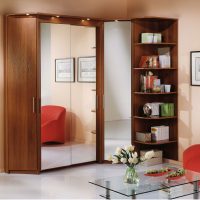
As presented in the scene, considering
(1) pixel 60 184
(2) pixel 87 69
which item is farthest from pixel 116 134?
(1) pixel 60 184

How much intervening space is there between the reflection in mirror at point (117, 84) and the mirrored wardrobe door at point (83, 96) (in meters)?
0.20

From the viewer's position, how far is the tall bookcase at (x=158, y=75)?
6676 mm

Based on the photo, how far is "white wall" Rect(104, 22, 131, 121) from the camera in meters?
6.69

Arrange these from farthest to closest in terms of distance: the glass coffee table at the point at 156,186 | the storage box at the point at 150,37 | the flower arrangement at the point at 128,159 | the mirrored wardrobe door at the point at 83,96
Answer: the storage box at the point at 150,37, the mirrored wardrobe door at the point at 83,96, the flower arrangement at the point at 128,159, the glass coffee table at the point at 156,186

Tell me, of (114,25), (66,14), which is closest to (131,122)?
(114,25)

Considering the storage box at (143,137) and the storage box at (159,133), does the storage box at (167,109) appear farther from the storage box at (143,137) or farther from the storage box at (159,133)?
the storage box at (143,137)

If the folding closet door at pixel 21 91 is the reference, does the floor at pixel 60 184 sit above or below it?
below

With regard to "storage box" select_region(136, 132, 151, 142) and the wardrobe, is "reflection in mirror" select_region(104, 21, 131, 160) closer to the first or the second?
the wardrobe

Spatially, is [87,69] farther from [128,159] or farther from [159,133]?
[128,159]

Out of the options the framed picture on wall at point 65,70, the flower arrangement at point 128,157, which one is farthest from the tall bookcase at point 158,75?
the flower arrangement at point 128,157

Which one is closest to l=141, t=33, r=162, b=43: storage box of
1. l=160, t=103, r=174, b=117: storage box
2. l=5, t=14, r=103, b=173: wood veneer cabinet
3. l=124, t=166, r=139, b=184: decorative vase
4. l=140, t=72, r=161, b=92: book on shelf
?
l=140, t=72, r=161, b=92: book on shelf

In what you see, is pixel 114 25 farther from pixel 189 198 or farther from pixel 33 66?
pixel 189 198

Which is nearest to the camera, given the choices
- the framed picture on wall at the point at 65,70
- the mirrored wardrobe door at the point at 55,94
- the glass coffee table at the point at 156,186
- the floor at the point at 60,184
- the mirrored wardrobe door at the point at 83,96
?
the glass coffee table at the point at 156,186

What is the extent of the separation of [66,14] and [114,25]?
786mm
